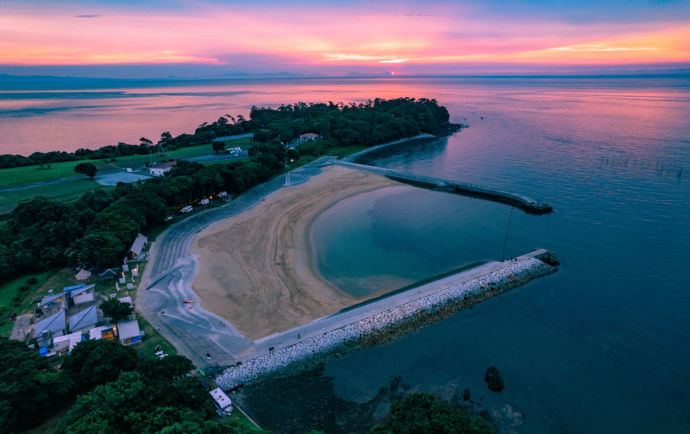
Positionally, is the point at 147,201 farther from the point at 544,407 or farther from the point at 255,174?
the point at 544,407

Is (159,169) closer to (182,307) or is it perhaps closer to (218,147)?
(218,147)

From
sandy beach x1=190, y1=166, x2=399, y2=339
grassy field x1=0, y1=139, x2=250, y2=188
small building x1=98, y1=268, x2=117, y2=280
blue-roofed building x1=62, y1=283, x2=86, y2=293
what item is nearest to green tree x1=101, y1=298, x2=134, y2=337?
blue-roofed building x1=62, y1=283, x2=86, y2=293

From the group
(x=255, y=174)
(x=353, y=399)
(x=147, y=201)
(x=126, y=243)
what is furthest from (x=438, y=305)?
(x=255, y=174)

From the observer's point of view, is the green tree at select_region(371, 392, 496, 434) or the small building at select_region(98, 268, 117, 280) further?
the small building at select_region(98, 268, 117, 280)

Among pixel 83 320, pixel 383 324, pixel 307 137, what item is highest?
pixel 307 137

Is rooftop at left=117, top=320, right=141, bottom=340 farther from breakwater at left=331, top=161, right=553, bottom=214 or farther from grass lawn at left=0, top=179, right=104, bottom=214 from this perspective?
breakwater at left=331, top=161, right=553, bottom=214

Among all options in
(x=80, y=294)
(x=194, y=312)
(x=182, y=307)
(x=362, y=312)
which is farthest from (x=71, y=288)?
(x=362, y=312)

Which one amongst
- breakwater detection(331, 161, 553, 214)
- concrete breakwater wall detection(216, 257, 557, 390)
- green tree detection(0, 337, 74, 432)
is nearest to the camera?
green tree detection(0, 337, 74, 432)
